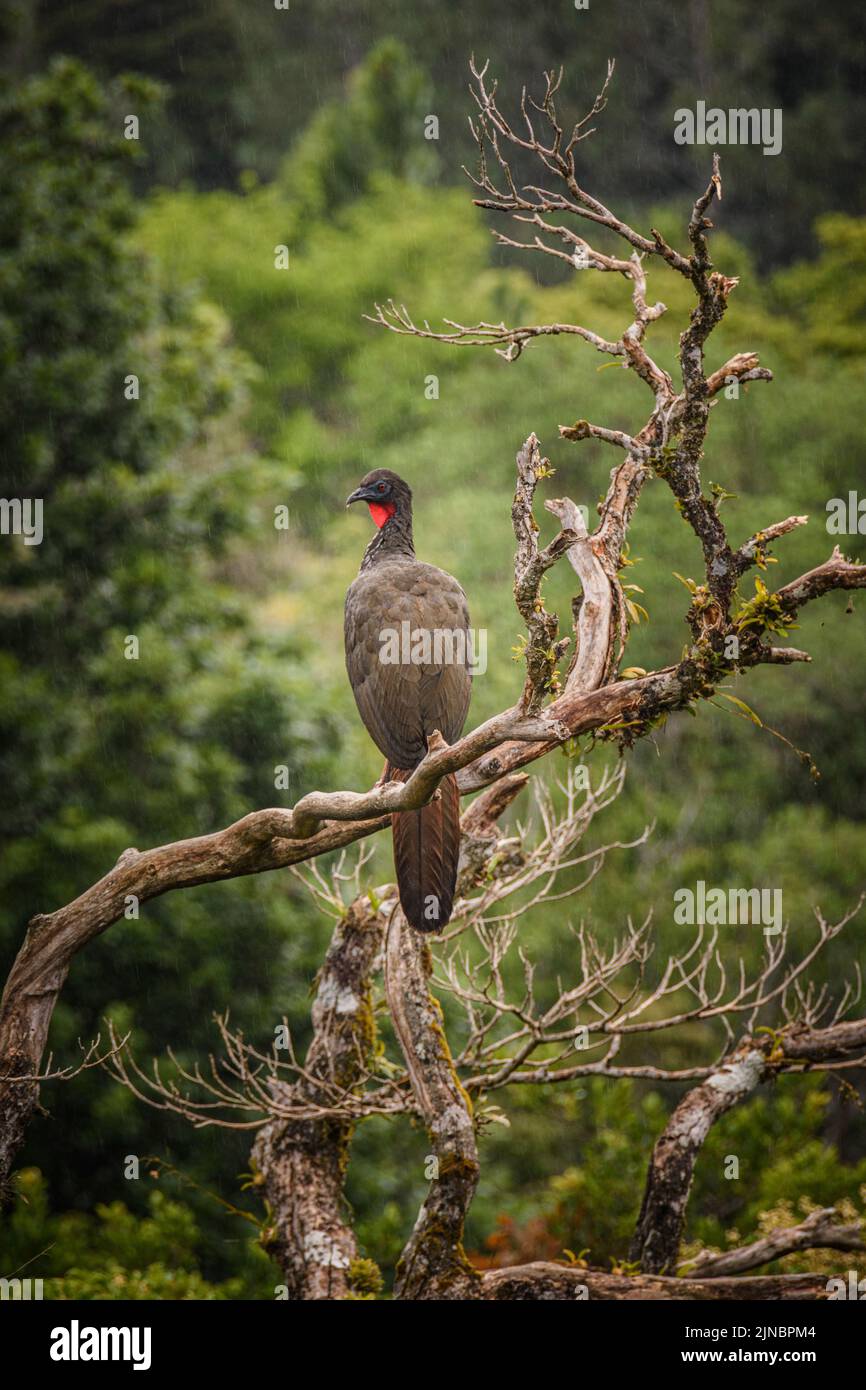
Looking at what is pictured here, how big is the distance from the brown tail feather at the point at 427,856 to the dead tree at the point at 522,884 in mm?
182

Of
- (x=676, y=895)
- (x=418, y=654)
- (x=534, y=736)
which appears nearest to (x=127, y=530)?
(x=676, y=895)

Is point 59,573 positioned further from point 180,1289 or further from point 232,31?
point 232,31

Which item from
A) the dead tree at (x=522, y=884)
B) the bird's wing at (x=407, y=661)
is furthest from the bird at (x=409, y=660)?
the dead tree at (x=522, y=884)

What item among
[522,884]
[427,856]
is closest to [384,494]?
[522,884]

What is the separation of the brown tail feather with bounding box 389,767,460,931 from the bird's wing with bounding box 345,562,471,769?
55cm

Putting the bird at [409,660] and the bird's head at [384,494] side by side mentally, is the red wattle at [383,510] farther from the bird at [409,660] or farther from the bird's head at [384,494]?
the bird at [409,660]

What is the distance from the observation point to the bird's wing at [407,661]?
232 inches

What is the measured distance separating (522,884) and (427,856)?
A: 4.42 feet

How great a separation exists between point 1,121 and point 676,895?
11.7m

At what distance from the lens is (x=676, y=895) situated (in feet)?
55.8

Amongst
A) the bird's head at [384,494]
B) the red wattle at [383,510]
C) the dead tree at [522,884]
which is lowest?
the dead tree at [522,884]

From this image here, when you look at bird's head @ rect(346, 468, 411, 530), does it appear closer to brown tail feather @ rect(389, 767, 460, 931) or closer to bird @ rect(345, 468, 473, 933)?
bird @ rect(345, 468, 473, 933)

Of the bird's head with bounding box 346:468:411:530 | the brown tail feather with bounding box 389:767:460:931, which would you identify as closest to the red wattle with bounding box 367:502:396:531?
the bird's head with bounding box 346:468:411:530

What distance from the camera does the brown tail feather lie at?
17.5ft
